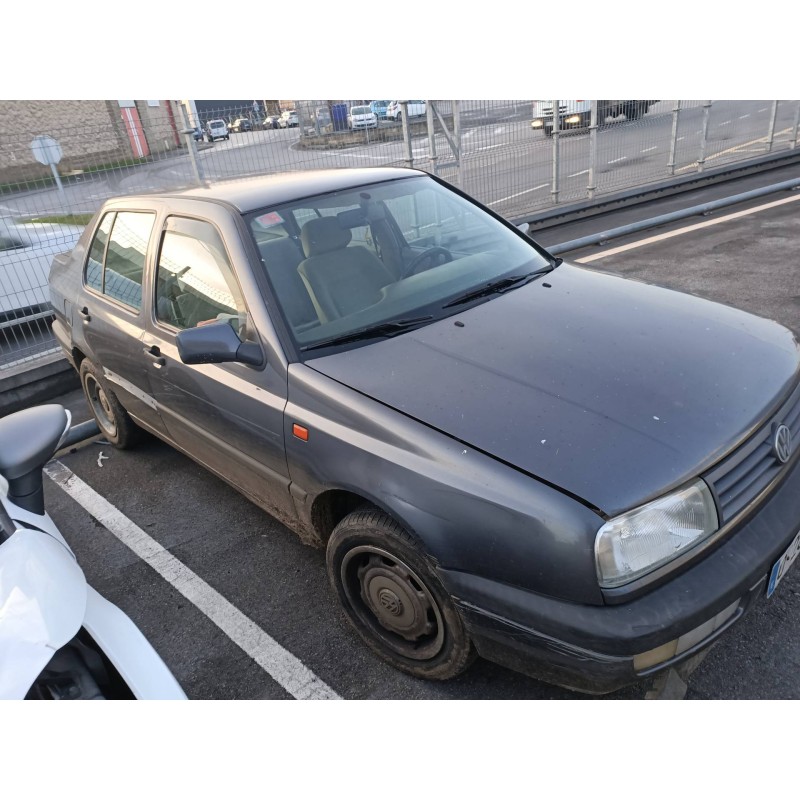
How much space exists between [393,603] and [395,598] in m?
0.03

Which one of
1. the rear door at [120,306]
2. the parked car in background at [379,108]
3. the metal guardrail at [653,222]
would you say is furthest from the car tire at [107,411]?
the parked car in background at [379,108]

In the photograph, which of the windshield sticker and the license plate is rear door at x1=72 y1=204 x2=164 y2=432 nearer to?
the windshield sticker

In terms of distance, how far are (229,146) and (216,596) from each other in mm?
5522

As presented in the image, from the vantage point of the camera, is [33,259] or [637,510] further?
[33,259]

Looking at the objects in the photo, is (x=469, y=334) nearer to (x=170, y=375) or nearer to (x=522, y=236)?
(x=522, y=236)

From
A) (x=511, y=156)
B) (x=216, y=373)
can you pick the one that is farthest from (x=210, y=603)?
(x=511, y=156)

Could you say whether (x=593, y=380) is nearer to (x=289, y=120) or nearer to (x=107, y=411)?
(x=107, y=411)

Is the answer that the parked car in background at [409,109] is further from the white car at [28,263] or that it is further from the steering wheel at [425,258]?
the steering wheel at [425,258]

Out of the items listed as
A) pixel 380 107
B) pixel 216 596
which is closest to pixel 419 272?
pixel 216 596

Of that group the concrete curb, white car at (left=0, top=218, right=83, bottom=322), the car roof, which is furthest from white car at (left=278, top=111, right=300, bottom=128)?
the car roof

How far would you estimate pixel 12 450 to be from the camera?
2230 millimetres

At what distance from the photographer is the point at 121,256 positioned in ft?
12.1

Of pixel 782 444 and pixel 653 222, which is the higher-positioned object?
pixel 782 444
